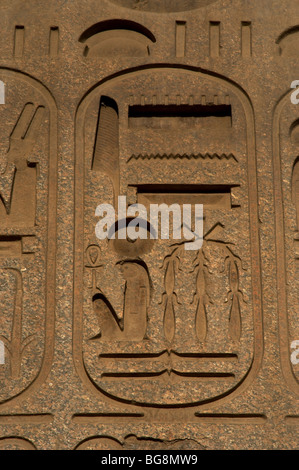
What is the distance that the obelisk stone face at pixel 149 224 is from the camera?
3574mm

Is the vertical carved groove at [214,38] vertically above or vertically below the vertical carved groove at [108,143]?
above

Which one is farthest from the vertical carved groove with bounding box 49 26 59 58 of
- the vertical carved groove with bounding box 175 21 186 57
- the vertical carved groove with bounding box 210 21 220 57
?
the vertical carved groove with bounding box 210 21 220 57

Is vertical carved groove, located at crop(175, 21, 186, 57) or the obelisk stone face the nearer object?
the obelisk stone face

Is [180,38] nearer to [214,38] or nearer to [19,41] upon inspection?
[214,38]

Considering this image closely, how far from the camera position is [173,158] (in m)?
3.82

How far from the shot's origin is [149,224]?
3.75m

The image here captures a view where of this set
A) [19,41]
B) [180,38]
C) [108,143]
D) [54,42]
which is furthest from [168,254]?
[19,41]

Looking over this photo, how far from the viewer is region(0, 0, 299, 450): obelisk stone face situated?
3.57m

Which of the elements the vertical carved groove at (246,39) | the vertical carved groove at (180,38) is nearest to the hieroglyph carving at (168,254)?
the vertical carved groove at (180,38)

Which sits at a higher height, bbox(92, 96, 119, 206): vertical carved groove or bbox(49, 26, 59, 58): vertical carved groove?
bbox(49, 26, 59, 58): vertical carved groove

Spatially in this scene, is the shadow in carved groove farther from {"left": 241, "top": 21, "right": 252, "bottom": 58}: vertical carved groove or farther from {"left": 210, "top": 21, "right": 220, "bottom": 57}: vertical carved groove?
{"left": 241, "top": 21, "right": 252, "bottom": 58}: vertical carved groove
